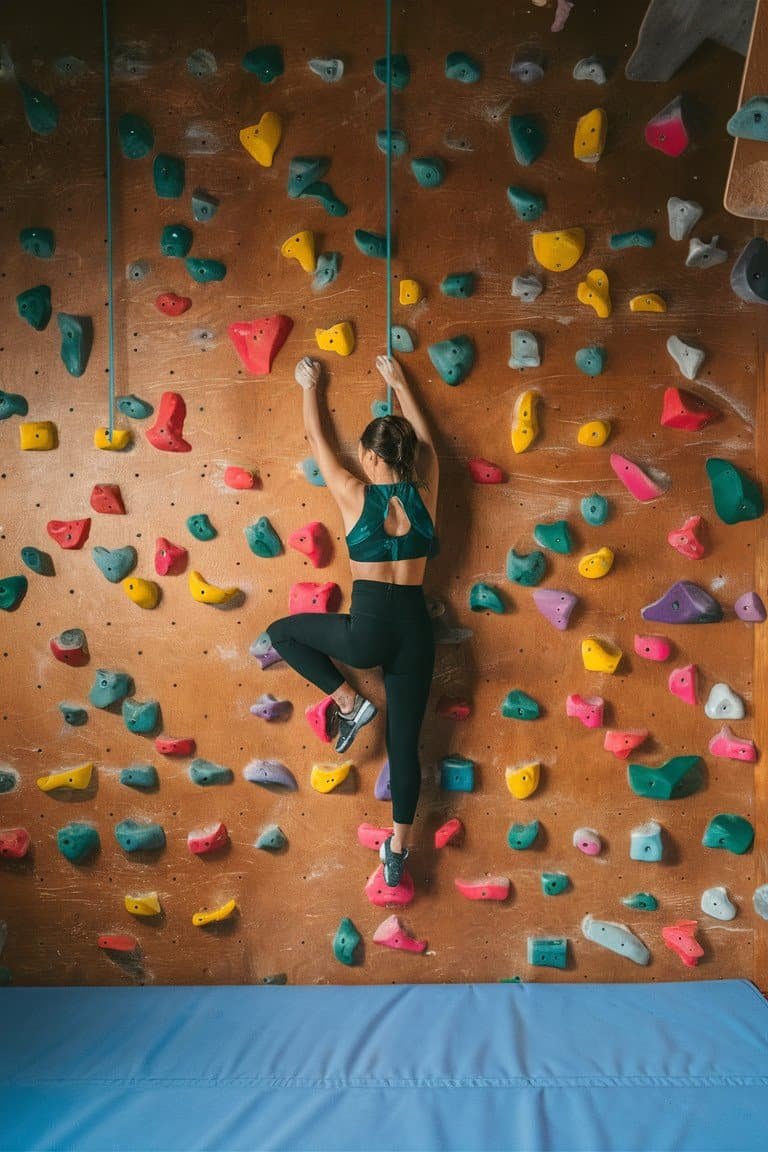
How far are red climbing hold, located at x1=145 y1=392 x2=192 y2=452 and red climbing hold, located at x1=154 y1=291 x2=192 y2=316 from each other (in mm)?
241

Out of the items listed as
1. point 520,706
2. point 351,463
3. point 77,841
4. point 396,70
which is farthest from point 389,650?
point 396,70

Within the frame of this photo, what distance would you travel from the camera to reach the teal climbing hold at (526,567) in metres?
2.70

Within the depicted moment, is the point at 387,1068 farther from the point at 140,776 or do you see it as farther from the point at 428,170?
the point at 428,170

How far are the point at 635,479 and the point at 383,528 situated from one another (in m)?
0.78

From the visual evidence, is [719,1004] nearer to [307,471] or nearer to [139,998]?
[139,998]

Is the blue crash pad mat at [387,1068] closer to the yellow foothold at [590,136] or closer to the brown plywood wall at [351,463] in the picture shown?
the brown plywood wall at [351,463]

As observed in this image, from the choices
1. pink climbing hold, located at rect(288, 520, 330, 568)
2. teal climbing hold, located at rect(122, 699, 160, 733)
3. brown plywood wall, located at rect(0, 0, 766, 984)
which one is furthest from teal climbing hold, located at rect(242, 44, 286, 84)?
teal climbing hold, located at rect(122, 699, 160, 733)

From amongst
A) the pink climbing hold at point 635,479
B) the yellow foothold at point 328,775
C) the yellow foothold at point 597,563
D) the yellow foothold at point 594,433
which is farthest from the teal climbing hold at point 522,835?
→ the yellow foothold at point 594,433

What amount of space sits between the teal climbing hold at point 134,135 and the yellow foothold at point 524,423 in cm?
132

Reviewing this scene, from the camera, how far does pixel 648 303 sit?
8.76ft

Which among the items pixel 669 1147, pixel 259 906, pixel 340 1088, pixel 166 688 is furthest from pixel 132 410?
pixel 669 1147

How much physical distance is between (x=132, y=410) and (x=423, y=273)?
3.13ft

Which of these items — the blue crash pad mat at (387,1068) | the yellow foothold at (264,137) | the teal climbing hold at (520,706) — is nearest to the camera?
the blue crash pad mat at (387,1068)

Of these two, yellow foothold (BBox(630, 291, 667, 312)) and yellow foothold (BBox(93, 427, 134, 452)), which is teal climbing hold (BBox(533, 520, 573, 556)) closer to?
yellow foothold (BBox(630, 291, 667, 312))
